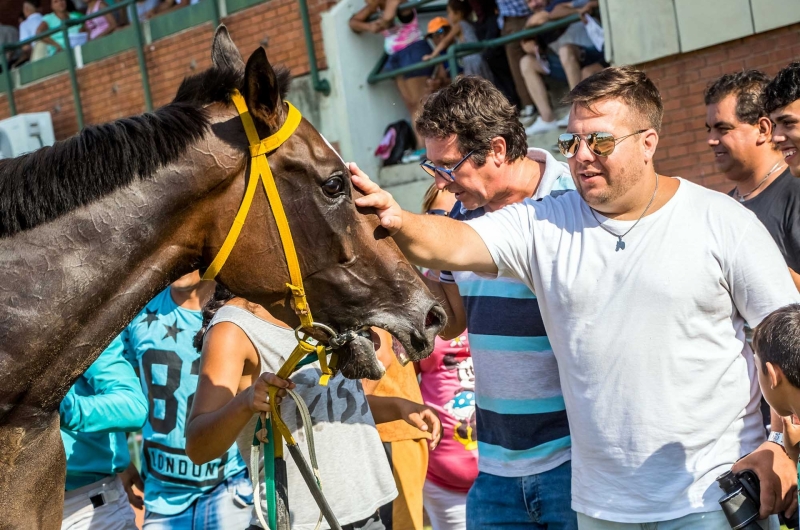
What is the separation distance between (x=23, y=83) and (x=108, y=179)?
14.5 m

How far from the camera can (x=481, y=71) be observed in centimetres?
1002

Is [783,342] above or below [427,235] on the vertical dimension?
below

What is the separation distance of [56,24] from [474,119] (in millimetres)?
13467

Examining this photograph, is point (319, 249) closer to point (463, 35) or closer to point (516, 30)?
point (516, 30)

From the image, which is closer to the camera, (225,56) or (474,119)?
(225,56)

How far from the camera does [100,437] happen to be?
4.00 m

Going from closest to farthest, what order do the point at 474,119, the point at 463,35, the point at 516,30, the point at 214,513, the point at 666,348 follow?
the point at 666,348
the point at 474,119
the point at 214,513
the point at 516,30
the point at 463,35

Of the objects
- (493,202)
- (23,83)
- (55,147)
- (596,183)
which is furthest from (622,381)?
(23,83)

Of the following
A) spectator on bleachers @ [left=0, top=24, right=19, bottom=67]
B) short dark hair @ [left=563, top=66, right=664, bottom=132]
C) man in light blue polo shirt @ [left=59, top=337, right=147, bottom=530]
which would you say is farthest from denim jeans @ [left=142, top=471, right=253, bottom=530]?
spectator on bleachers @ [left=0, top=24, right=19, bottom=67]

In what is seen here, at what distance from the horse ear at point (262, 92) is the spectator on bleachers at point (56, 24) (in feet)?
44.6

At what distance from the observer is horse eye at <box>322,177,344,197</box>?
109 inches

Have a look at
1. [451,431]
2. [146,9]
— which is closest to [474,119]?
[451,431]

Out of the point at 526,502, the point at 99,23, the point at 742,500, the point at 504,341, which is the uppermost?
the point at 99,23

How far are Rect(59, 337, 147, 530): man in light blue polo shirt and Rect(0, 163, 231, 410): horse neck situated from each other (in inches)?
36.1
